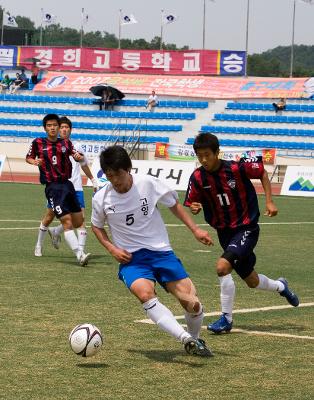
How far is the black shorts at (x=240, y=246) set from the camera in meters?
9.41

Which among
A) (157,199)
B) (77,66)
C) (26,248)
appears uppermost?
(77,66)

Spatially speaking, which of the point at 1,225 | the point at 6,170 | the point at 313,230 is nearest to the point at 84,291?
the point at 1,225

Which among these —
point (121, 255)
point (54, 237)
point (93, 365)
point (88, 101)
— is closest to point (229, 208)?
point (121, 255)

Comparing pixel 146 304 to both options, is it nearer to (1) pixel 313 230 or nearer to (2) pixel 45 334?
(2) pixel 45 334

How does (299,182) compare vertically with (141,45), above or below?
below

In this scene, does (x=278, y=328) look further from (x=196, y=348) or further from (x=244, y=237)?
(x=196, y=348)

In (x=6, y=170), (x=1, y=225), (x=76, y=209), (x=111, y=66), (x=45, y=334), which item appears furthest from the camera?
(x=111, y=66)

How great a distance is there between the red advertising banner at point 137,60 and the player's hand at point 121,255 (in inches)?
1785

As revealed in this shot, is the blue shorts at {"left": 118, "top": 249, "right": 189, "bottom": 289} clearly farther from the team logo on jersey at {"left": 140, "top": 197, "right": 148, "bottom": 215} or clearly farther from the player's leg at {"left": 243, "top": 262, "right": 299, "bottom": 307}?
the player's leg at {"left": 243, "top": 262, "right": 299, "bottom": 307}

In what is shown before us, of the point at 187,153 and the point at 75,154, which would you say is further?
the point at 187,153

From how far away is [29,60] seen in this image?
2334 inches

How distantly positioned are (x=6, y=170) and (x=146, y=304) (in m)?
40.1

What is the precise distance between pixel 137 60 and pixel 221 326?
4724 centimetres

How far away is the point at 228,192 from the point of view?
9508mm
